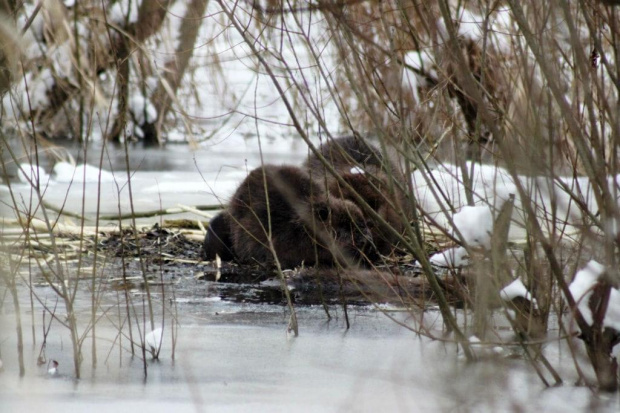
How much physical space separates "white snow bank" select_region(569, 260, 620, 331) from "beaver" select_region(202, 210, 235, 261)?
2.67m

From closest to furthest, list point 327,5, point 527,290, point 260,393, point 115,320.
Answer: point 327,5 < point 260,393 < point 527,290 < point 115,320

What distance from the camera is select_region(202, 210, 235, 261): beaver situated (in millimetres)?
4789

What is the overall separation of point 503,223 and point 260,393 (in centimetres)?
81

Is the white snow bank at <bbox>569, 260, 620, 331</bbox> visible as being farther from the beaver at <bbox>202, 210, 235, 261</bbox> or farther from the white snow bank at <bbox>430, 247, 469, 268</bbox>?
the beaver at <bbox>202, 210, 235, 261</bbox>

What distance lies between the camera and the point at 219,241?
189 inches

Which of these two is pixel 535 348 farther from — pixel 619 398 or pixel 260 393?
pixel 260 393

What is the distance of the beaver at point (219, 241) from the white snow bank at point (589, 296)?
2670 mm

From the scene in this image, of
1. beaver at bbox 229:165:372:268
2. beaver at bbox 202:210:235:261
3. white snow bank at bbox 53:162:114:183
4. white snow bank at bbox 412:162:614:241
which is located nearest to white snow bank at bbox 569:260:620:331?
white snow bank at bbox 412:162:614:241

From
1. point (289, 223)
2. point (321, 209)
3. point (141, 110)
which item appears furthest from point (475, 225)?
point (141, 110)

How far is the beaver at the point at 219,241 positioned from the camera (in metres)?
4.79

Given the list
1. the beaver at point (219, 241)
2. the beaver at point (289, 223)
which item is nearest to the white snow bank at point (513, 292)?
the beaver at point (289, 223)

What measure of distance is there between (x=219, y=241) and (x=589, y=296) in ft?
9.08

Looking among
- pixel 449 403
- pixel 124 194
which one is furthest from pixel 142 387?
pixel 124 194

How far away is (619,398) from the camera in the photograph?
2320mm
